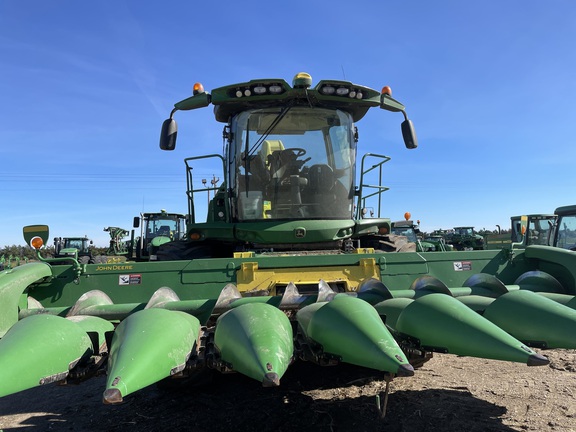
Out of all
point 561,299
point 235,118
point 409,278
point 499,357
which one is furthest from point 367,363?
point 235,118

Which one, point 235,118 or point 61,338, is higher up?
point 235,118

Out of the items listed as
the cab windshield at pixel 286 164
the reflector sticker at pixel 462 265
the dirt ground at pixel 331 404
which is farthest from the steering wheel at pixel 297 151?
the dirt ground at pixel 331 404

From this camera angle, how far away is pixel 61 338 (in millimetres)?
1998

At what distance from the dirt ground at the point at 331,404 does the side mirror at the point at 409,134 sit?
8.14ft

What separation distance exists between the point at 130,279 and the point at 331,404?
6.46ft

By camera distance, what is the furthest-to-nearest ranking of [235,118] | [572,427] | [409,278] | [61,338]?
1. [235,118]
2. [409,278]
3. [572,427]
4. [61,338]

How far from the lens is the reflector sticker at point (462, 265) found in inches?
158

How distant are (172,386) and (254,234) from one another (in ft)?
5.28

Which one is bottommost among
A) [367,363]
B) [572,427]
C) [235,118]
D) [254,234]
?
[572,427]

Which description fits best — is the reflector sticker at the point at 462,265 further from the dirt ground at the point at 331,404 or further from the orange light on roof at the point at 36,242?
the orange light on roof at the point at 36,242

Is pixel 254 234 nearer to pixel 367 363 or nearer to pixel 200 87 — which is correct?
pixel 200 87

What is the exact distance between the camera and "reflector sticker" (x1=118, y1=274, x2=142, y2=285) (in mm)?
3623

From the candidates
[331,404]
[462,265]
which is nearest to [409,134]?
[462,265]

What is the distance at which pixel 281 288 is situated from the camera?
12.4 ft
